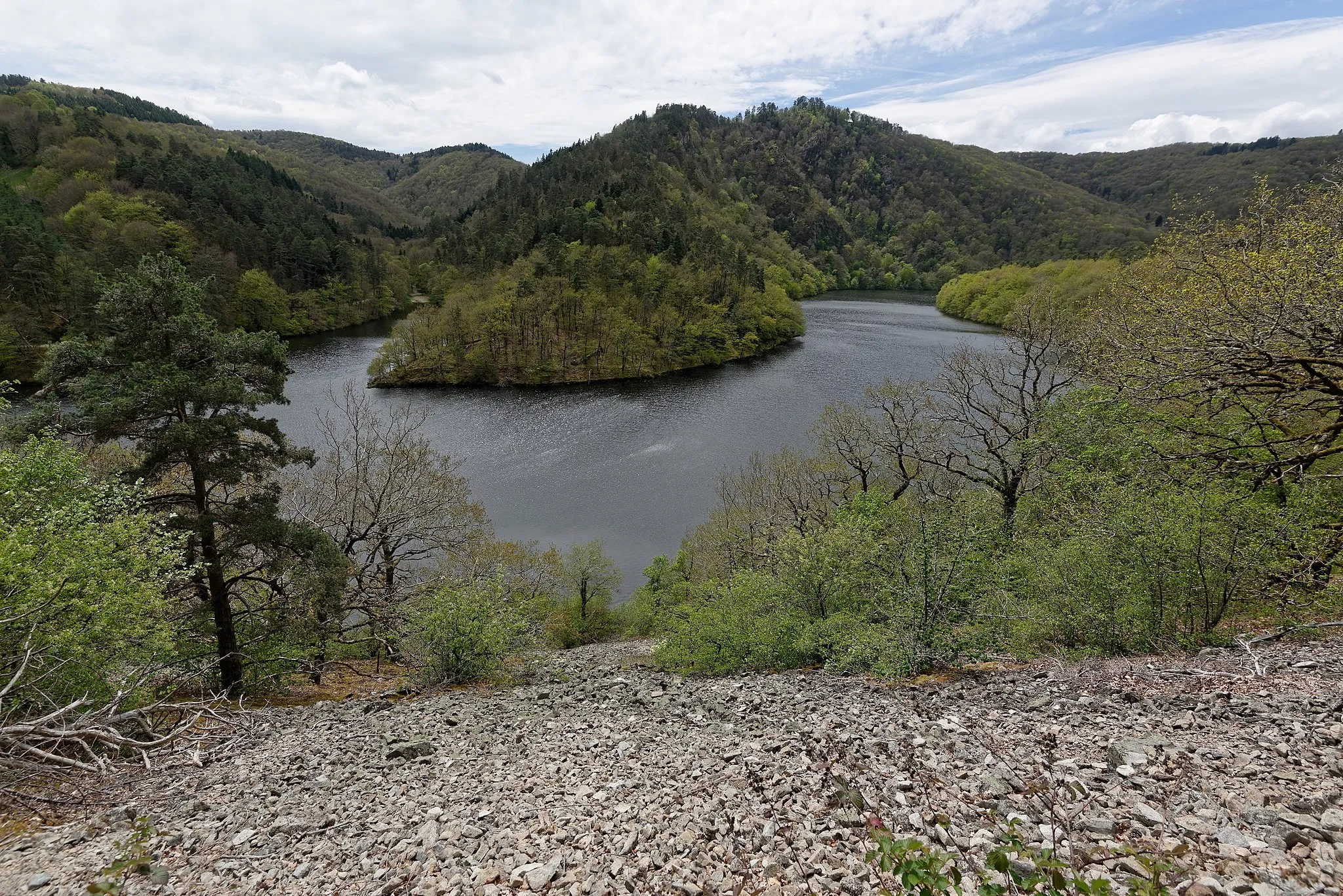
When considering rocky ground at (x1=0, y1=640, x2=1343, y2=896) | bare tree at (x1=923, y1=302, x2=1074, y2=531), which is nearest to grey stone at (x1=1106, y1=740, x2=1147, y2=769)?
rocky ground at (x1=0, y1=640, x2=1343, y2=896)

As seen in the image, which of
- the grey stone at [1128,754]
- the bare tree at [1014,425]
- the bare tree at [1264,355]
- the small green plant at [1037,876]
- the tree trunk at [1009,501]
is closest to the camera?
the small green plant at [1037,876]

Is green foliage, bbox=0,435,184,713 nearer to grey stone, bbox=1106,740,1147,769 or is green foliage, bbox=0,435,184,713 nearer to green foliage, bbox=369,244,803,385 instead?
grey stone, bbox=1106,740,1147,769

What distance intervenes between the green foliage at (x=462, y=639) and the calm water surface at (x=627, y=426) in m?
18.3

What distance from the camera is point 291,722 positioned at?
10.2m

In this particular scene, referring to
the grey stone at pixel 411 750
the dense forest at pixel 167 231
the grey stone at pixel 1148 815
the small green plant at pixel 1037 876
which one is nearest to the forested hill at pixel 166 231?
the dense forest at pixel 167 231

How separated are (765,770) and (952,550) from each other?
10253 millimetres

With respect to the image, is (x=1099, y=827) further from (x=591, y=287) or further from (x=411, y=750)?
(x=591, y=287)

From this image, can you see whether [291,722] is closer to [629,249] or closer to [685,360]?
[685,360]

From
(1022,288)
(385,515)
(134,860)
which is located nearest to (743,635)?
(134,860)

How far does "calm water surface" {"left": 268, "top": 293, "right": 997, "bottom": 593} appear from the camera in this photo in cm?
3684

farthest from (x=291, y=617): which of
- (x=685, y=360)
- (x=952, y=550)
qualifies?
(x=685, y=360)

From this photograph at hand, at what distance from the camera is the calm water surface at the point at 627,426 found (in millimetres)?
36844

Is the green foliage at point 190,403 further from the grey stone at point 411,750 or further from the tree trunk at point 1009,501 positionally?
the tree trunk at point 1009,501

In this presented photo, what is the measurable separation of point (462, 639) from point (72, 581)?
21.6 feet
